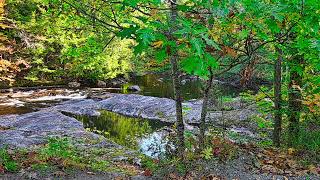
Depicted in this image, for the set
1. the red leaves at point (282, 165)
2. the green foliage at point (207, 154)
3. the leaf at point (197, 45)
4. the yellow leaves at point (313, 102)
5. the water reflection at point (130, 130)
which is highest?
the leaf at point (197, 45)

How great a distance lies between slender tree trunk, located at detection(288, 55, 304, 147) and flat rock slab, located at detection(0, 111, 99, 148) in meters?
6.26

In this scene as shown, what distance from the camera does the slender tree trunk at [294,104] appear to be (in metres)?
7.97

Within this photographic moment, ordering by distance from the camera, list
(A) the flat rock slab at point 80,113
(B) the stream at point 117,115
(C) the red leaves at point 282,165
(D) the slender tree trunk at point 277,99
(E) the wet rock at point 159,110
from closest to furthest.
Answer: (C) the red leaves at point 282,165
(D) the slender tree trunk at point 277,99
(A) the flat rock slab at point 80,113
(B) the stream at point 117,115
(E) the wet rock at point 159,110

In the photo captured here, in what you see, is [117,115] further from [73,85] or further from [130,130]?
[73,85]

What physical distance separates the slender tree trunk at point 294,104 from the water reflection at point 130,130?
3982 millimetres

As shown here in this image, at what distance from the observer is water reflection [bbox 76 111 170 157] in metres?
12.4

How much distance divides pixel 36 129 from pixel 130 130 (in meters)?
3.71

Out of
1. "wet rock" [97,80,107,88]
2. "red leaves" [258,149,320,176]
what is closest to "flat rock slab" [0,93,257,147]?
"red leaves" [258,149,320,176]

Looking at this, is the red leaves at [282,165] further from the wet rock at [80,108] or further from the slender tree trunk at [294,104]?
the wet rock at [80,108]

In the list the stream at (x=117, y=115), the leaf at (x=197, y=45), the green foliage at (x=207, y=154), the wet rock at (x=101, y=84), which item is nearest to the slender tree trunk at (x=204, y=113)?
the green foliage at (x=207, y=154)

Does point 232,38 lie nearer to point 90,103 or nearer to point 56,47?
point 90,103

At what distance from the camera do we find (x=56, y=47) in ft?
101

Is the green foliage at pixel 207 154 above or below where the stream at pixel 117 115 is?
above

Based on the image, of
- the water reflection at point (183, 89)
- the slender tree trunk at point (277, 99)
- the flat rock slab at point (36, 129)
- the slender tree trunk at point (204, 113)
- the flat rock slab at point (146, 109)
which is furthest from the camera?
the water reflection at point (183, 89)
